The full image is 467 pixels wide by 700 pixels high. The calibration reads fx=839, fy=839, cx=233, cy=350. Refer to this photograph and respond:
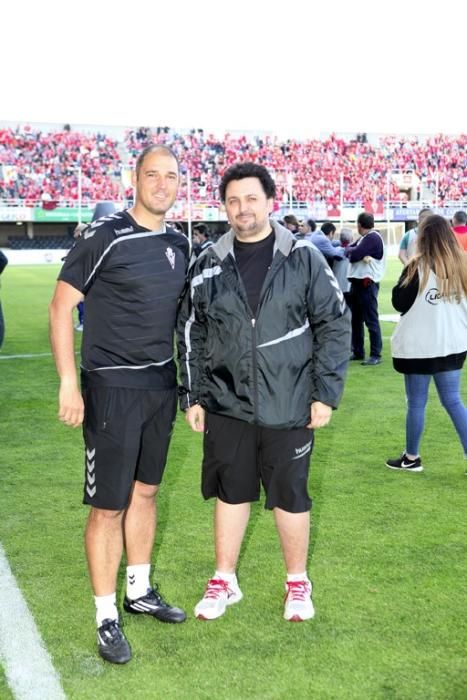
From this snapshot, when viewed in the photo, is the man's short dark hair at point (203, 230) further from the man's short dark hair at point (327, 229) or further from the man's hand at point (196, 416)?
the man's hand at point (196, 416)

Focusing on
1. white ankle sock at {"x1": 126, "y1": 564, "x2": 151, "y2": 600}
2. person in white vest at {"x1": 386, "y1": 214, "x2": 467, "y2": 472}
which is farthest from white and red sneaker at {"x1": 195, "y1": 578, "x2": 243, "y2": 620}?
person in white vest at {"x1": 386, "y1": 214, "x2": 467, "y2": 472}

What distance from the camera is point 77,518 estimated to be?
15.9ft

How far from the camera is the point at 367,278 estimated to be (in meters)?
10.5

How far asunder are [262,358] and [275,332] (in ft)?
0.38

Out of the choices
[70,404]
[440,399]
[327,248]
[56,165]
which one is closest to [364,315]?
[327,248]

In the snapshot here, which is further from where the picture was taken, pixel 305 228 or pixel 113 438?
pixel 305 228

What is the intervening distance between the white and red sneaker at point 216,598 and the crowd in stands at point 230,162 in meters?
41.5

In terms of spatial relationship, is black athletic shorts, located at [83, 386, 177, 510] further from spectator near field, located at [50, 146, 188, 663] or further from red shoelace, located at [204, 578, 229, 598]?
red shoelace, located at [204, 578, 229, 598]

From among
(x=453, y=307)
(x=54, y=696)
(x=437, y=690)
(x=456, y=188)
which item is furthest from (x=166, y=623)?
(x=456, y=188)

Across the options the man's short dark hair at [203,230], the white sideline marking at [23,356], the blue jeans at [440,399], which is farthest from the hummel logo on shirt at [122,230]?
the man's short dark hair at [203,230]

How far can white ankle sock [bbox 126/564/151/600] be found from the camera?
358 cm

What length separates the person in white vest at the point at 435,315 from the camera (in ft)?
16.9

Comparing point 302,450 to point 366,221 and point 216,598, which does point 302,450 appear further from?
point 366,221

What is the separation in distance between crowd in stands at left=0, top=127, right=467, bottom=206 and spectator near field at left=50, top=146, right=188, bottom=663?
4156 centimetres
